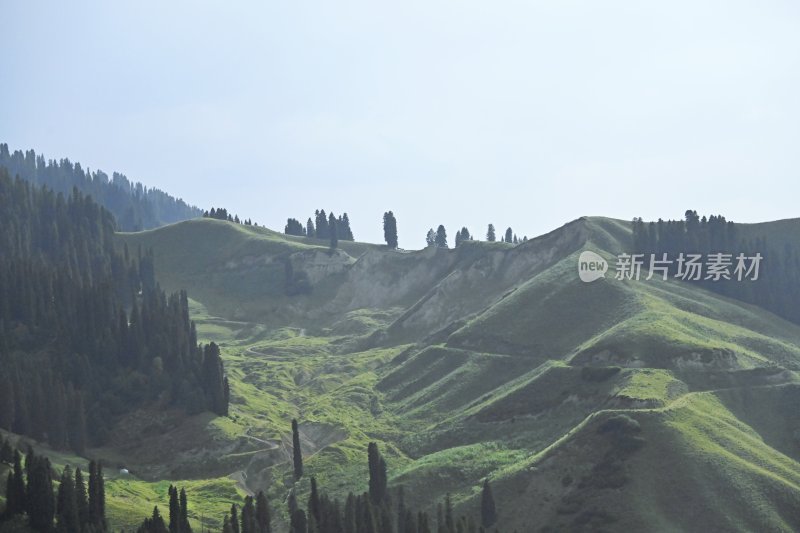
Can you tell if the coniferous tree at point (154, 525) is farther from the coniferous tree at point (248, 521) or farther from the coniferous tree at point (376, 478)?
the coniferous tree at point (376, 478)

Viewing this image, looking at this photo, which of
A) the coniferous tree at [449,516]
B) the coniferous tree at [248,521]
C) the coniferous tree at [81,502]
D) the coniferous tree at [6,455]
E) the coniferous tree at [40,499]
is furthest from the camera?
the coniferous tree at [6,455]

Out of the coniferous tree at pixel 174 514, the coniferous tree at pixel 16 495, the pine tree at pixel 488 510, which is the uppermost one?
the coniferous tree at pixel 16 495

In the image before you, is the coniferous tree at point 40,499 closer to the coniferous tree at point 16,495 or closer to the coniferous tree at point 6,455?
the coniferous tree at point 16,495

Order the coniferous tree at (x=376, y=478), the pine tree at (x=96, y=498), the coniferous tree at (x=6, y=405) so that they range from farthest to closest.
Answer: the coniferous tree at (x=6, y=405)
the coniferous tree at (x=376, y=478)
the pine tree at (x=96, y=498)

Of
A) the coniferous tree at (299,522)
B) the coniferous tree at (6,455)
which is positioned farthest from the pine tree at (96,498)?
the coniferous tree at (299,522)

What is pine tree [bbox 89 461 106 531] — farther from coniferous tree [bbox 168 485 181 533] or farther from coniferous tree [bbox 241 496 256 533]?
coniferous tree [bbox 241 496 256 533]

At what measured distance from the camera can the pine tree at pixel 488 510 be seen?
151 m

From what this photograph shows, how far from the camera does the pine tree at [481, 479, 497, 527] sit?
15125 cm

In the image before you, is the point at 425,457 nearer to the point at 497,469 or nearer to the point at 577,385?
the point at 497,469

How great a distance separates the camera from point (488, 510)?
151625 millimetres

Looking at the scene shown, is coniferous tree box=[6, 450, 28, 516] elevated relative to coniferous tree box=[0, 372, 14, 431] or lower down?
lower down

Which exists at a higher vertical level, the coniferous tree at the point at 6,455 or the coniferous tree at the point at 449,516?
the coniferous tree at the point at 6,455

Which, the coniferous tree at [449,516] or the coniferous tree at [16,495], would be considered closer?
the coniferous tree at [16,495]

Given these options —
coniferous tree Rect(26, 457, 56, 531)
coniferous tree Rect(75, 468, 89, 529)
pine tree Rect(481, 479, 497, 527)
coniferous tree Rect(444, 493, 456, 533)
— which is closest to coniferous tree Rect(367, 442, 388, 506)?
coniferous tree Rect(444, 493, 456, 533)
